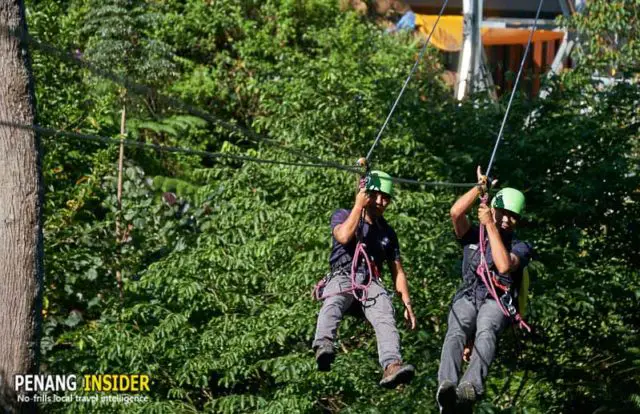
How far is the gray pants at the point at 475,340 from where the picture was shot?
8180 millimetres

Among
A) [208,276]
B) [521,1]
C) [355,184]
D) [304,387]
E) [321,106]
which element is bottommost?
[304,387]

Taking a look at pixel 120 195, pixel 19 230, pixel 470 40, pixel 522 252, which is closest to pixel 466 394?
pixel 522 252

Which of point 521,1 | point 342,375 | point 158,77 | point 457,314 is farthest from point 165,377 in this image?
point 521,1

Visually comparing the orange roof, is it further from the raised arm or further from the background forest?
the raised arm

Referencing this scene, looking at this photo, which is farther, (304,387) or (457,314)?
(304,387)

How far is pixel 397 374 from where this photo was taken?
8094 millimetres

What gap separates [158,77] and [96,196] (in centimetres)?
239

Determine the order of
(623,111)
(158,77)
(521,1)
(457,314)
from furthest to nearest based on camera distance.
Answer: (521,1), (158,77), (623,111), (457,314)

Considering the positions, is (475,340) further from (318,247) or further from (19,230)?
(19,230)

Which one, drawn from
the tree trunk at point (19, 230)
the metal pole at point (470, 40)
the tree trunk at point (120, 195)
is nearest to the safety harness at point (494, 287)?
the tree trunk at point (19, 230)

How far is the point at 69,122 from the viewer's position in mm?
13656

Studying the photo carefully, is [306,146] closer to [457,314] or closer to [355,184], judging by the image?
[355,184]

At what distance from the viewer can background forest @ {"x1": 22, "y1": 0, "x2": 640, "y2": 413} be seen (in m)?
11.0

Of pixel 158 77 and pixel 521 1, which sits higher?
pixel 521 1
